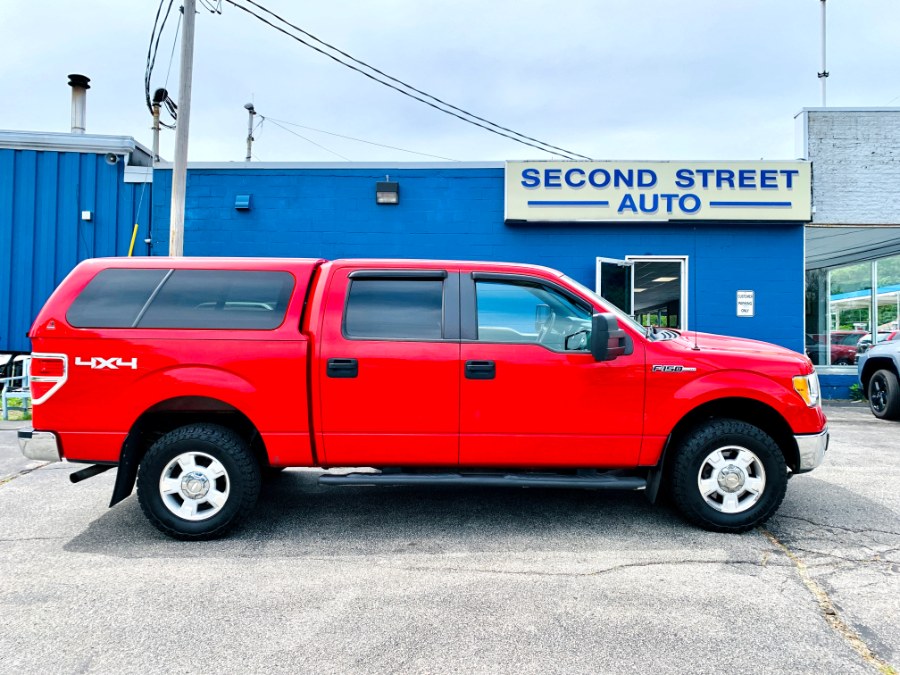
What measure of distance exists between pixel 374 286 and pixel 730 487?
112 inches

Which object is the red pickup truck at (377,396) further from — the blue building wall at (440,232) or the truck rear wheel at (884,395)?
the blue building wall at (440,232)

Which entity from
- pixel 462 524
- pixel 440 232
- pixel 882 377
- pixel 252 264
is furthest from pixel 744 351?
pixel 440 232

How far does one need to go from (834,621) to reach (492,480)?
2.01 m

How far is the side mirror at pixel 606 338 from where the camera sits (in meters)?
3.98

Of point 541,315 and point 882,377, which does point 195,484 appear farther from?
point 882,377

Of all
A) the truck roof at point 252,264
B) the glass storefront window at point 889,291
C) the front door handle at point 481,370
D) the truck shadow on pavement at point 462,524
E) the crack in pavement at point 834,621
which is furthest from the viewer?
the glass storefront window at point 889,291

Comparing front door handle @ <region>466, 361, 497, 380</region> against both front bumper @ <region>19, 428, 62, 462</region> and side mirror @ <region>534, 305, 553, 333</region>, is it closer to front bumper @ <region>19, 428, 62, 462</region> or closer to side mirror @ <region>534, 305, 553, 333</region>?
side mirror @ <region>534, 305, 553, 333</region>

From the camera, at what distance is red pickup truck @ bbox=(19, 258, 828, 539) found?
4145 millimetres

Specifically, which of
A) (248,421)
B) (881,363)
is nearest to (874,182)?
(881,363)

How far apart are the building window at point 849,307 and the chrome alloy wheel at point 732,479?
391 inches

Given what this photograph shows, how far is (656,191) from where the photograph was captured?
11.7 metres

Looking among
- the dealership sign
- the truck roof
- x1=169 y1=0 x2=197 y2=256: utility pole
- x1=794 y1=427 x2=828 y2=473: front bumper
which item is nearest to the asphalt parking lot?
x1=794 y1=427 x2=828 y2=473: front bumper

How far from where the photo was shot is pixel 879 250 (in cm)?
1298

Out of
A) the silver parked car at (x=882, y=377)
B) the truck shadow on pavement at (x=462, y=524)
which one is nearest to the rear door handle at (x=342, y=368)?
the truck shadow on pavement at (x=462, y=524)
